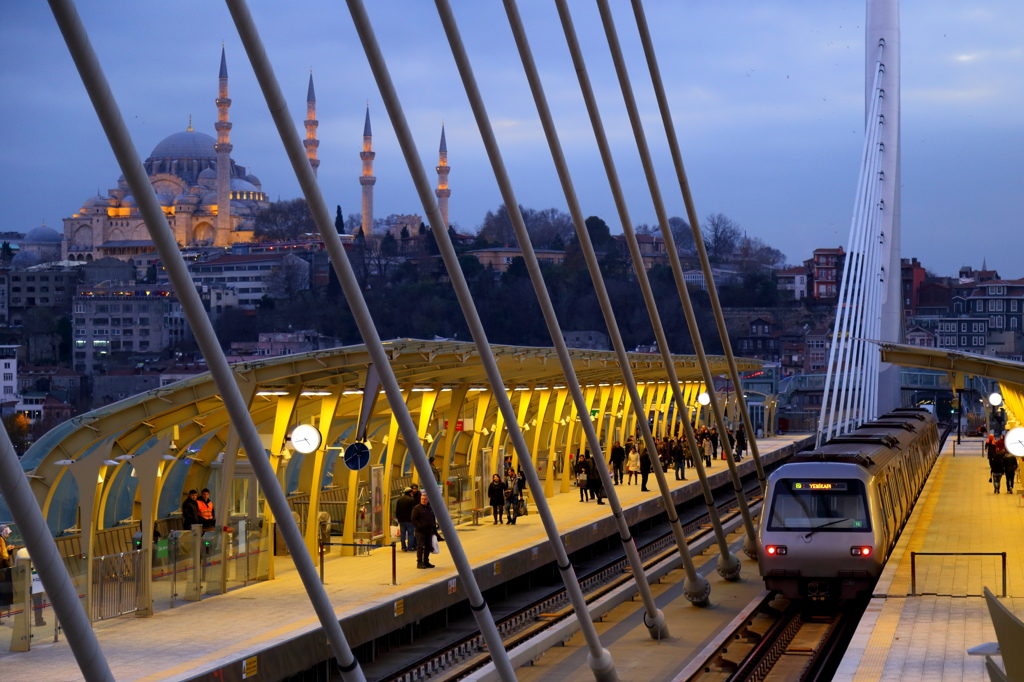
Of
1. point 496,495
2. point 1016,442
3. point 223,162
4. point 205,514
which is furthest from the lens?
point 223,162

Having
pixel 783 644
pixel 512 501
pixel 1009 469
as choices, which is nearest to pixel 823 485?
pixel 783 644

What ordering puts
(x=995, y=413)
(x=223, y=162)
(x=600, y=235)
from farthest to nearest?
(x=223, y=162) → (x=600, y=235) → (x=995, y=413)

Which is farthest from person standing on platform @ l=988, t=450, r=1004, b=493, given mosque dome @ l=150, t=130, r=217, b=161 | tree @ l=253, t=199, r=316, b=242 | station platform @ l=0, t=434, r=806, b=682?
mosque dome @ l=150, t=130, r=217, b=161

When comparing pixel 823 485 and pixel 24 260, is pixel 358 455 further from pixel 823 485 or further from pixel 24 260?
pixel 24 260

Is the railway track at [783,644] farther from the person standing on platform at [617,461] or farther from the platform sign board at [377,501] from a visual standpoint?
the person standing on platform at [617,461]

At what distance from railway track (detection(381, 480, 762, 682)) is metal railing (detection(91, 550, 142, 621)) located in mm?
2962

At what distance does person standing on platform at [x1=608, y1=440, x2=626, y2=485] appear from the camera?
107 feet

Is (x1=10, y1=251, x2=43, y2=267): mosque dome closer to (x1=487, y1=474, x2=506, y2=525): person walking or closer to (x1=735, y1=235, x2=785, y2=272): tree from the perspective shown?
(x1=735, y1=235, x2=785, y2=272): tree

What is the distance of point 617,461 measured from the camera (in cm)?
3303

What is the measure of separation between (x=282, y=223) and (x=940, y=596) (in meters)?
173

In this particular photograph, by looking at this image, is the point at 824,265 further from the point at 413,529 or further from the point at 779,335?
the point at 413,529

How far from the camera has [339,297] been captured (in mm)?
113312

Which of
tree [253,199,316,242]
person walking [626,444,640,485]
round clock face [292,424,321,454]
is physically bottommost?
person walking [626,444,640,485]

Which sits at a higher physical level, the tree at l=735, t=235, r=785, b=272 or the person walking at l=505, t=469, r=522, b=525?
the tree at l=735, t=235, r=785, b=272
